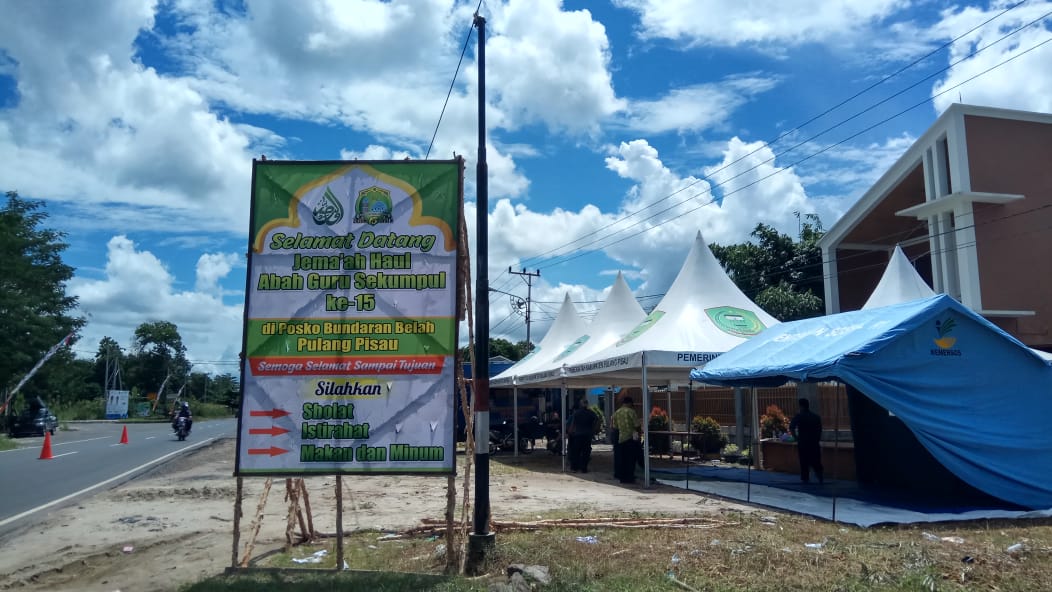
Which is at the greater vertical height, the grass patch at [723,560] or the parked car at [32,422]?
the parked car at [32,422]

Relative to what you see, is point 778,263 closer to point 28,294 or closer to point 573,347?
point 573,347

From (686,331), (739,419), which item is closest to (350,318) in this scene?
(686,331)

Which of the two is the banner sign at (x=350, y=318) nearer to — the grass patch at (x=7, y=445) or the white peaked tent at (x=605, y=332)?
the white peaked tent at (x=605, y=332)

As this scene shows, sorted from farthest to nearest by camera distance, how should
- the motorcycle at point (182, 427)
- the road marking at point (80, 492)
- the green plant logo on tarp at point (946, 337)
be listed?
the motorcycle at point (182, 427) < the green plant logo on tarp at point (946, 337) < the road marking at point (80, 492)

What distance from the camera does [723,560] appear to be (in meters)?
7.27

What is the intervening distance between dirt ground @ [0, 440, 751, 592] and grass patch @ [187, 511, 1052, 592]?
1.05 metres

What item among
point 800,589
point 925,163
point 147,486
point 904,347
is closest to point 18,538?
point 147,486

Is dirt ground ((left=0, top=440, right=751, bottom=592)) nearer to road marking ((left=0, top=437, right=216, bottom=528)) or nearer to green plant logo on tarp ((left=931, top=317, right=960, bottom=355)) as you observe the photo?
road marking ((left=0, top=437, right=216, bottom=528))

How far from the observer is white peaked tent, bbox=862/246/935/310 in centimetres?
1797

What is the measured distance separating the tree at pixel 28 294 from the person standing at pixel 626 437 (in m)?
38.4

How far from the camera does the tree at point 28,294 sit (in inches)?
1620

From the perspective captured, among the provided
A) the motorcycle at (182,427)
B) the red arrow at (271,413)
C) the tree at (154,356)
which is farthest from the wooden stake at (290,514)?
the tree at (154,356)

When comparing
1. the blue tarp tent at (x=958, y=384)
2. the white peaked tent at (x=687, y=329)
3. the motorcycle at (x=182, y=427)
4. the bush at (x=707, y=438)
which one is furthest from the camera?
the motorcycle at (x=182, y=427)

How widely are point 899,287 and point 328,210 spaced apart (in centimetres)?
1489
